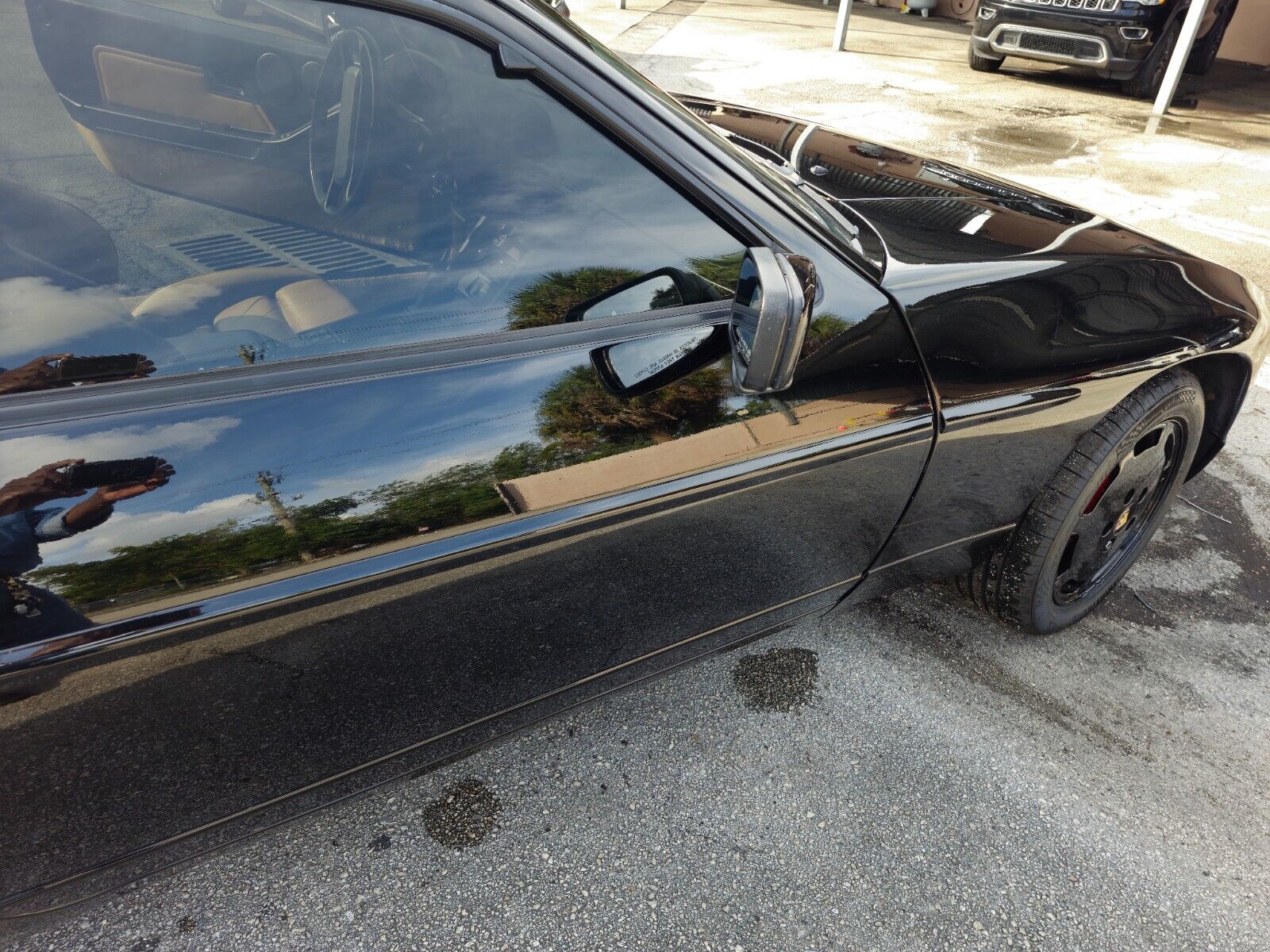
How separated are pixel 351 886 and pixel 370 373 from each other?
39.7 inches

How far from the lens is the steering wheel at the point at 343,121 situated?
140 cm

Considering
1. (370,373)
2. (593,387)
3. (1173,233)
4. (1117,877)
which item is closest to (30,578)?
(370,373)

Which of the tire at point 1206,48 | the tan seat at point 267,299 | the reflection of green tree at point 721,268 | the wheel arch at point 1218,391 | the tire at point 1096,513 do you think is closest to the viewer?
the tan seat at point 267,299

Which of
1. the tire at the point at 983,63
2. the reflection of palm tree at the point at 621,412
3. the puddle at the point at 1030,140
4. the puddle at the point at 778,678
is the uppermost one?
the reflection of palm tree at the point at 621,412

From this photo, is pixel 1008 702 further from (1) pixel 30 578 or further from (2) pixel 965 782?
(1) pixel 30 578

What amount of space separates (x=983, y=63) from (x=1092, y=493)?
28.8 feet

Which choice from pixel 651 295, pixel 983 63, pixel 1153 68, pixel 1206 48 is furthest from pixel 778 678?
pixel 1206 48

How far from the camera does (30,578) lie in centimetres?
101

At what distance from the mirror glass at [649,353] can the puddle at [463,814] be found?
972 mm

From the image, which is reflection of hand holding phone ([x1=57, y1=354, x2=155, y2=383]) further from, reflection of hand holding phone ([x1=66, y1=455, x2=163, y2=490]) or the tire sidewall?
the tire sidewall

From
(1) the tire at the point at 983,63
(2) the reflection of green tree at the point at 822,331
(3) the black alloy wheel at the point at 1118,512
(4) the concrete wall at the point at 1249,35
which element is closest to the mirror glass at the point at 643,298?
(2) the reflection of green tree at the point at 822,331

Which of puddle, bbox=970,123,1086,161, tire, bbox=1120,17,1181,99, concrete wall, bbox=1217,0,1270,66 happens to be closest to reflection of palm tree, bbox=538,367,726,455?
puddle, bbox=970,123,1086,161

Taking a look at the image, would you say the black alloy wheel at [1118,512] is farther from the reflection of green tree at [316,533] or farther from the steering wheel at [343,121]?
the steering wheel at [343,121]

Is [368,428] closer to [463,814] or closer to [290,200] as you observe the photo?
[290,200]
